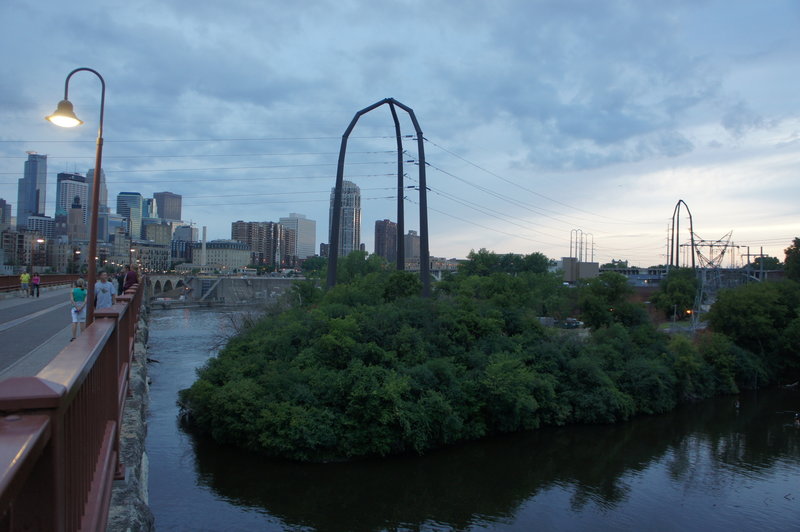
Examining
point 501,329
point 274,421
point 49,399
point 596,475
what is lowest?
point 596,475

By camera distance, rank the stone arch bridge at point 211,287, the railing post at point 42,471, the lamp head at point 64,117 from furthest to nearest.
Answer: the stone arch bridge at point 211,287 → the lamp head at point 64,117 → the railing post at point 42,471

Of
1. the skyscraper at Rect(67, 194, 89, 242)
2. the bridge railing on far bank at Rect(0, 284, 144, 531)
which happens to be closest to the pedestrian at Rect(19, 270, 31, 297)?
the bridge railing on far bank at Rect(0, 284, 144, 531)

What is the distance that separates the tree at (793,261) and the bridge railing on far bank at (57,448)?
73526mm

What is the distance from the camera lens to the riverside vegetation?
83.2ft

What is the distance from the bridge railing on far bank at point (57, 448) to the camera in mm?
1960

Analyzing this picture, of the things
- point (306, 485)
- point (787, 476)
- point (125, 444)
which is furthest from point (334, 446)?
point (787, 476)

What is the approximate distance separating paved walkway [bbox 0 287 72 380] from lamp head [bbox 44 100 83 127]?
499cm

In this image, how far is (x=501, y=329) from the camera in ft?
118

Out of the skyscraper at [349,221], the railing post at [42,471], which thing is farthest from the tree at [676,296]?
the skyscraper at [349,221]

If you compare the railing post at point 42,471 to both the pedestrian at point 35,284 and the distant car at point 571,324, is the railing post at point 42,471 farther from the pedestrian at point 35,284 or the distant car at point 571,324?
the distant car at point 571,324

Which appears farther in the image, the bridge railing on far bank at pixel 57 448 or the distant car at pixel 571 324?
the distant car at pixel 571 324

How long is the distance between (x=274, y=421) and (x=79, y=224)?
17565 centimetres

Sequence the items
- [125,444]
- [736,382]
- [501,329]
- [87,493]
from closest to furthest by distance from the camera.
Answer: [87,493]
[125,444]
[501,329]
[736,382]

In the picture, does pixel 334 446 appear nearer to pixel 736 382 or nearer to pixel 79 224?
pixel 736 382
